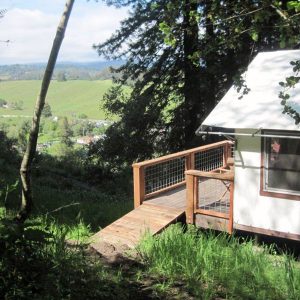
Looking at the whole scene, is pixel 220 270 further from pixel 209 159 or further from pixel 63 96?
pixel 63 96

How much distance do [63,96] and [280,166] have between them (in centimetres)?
6604

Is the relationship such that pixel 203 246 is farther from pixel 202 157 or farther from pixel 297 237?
pixel 202 157

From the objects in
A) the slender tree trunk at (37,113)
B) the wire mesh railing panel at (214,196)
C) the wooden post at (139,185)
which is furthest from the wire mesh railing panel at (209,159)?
the slender tree trunk at (37,113)

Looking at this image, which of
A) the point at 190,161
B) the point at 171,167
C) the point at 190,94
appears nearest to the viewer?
the point at 190,161

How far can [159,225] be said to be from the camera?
8273mm

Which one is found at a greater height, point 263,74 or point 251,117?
point 263,74

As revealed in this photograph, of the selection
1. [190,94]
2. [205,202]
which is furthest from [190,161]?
[190,94]

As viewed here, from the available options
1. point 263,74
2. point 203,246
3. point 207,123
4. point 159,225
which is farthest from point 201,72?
point 203,246

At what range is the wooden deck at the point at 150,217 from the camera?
7762 mm

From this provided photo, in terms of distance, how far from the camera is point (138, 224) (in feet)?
27.5

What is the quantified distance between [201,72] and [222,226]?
10.5 meters

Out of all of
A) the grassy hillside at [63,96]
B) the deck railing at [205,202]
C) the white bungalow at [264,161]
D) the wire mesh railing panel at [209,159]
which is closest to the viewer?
the white bungalow at [264,161]

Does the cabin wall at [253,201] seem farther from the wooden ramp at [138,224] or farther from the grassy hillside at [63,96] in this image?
the grassy hillside at [63,96]

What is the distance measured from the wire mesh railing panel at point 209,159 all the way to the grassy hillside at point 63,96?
44.1 meters
